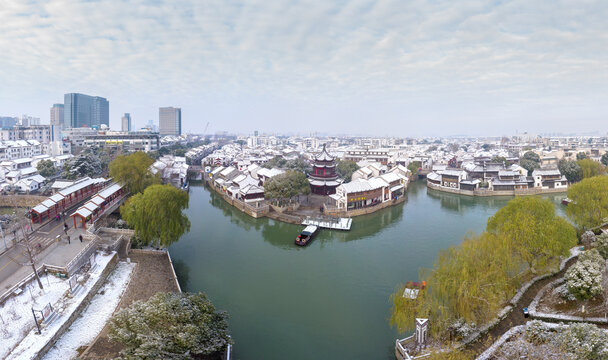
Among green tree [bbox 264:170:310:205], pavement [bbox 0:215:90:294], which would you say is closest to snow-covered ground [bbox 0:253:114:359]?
pavement [bbox 0:215:90:294]

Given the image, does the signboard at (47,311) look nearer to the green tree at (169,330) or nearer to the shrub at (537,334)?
the green tree at (169,330)

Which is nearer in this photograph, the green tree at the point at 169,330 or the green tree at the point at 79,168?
the green tree at the point at 169,330

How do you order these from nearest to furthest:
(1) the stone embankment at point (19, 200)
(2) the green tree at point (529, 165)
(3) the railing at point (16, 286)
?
(3) the railing at point (16, 286)
(1) the stone embankment at point (19, 200)
(2) the green tree at point (529, 165)

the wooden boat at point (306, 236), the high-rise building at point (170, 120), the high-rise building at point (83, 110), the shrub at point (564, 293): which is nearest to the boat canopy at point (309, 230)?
the wooden boat at point (306, 236)

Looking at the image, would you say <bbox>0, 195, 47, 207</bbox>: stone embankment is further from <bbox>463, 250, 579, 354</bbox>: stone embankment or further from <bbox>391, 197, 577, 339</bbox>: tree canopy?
<bbox>463, 250, 579, 354</bbox>: stone embankment

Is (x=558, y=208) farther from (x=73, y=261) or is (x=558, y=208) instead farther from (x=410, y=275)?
(x=73, y=261)

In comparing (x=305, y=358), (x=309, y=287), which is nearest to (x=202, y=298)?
(x=305, y=358)
